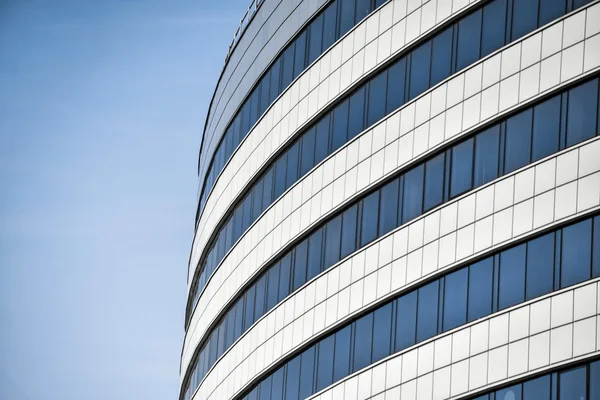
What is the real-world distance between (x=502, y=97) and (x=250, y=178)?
61.2 ft

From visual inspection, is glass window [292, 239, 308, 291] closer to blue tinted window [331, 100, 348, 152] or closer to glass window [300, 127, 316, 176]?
glass window [300, 127, 316, 176]

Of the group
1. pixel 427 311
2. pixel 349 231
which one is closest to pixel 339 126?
pixel 349 231

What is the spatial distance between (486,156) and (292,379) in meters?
13.8

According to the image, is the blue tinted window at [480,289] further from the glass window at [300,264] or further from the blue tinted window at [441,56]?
the glass window at [300,264]

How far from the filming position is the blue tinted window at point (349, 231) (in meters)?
45.4

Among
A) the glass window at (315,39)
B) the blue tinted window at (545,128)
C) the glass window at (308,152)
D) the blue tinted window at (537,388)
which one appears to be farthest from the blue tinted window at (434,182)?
the glass window at (315,39)

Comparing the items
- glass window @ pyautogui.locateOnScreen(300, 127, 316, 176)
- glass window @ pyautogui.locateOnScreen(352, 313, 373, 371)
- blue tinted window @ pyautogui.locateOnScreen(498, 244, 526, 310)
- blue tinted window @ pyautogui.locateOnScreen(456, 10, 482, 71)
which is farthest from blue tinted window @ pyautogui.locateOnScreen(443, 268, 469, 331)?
glass window @ pyautogui.locateOnScreen(300, 127, 316, 176)

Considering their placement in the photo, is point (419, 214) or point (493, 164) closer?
point (493, 164)

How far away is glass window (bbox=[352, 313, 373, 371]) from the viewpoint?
43062 millimetres

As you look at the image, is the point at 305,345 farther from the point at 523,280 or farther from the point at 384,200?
the point at 523,280

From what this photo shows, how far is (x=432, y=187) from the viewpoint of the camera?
41.5 metres

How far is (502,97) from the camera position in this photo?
3881 centimetres

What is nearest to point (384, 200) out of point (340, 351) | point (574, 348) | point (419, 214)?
point (419, 214)

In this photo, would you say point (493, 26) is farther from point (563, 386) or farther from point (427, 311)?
point (563, 386)
